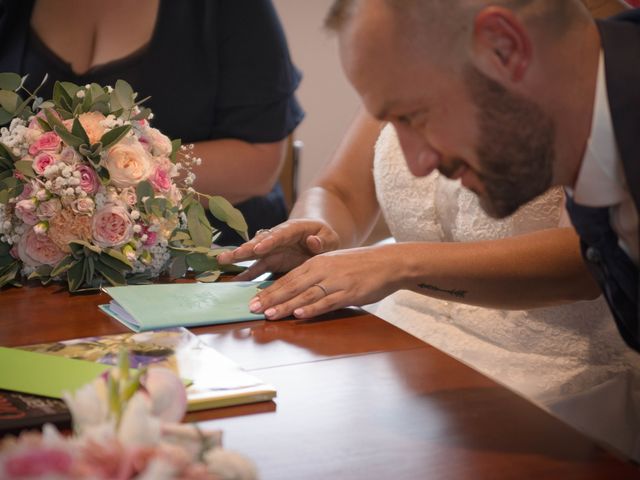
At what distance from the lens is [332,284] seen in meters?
1.68

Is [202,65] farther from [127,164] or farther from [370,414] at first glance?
[370,414]

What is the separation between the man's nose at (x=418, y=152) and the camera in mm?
1257

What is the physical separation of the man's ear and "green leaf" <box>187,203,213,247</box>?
936mm

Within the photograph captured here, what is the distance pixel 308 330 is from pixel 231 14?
5.20 feet

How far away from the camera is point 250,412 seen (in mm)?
1205

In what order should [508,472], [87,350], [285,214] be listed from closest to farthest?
[508,472] < [87,350] < [285,214]

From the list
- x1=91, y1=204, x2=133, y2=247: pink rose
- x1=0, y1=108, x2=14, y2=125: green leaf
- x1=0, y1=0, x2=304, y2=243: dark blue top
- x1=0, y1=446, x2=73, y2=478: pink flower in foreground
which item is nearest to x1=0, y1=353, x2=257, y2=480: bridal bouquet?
x1=0, y1=446, x2=73, y2=478: pink flower in foreground

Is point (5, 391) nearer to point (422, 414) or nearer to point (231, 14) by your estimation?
point (422, 414)

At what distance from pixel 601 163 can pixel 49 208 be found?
41.8 inches

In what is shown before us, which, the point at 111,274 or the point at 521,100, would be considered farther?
the point at 111,274

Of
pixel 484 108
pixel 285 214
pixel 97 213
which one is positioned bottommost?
pixel 285 214

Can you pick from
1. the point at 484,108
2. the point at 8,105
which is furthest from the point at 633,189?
the point at 8,105

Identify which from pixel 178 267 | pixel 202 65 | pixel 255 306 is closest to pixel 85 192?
pixel 178 267

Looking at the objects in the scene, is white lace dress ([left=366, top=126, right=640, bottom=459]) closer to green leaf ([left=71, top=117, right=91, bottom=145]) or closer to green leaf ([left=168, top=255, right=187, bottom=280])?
green leaf ([left=168, top=255, right=187, bottom=280])
